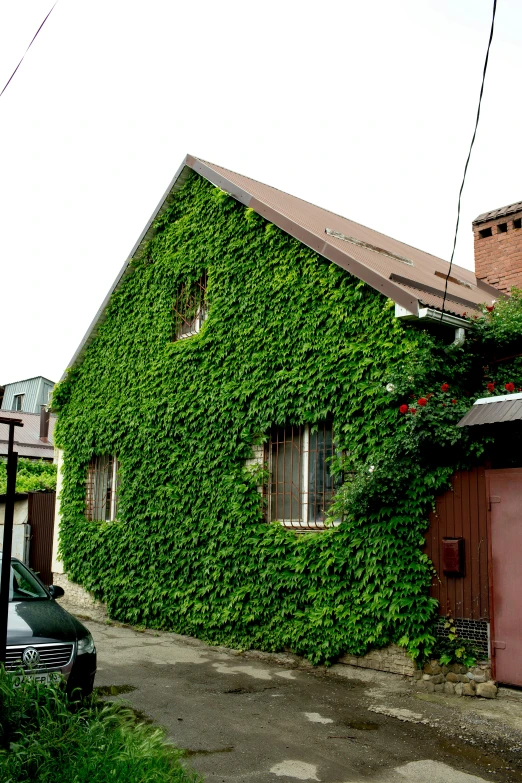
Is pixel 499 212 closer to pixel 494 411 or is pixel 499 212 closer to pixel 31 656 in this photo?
pixel 494 411

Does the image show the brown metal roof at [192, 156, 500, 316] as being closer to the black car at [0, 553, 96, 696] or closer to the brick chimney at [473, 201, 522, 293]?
the brick chimney at [473, 201, 522, 293]

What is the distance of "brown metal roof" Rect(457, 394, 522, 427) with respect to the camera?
6.84m

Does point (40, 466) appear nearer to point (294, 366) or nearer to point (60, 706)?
point (294, 366)

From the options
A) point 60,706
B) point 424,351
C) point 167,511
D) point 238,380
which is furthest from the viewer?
point 167,511

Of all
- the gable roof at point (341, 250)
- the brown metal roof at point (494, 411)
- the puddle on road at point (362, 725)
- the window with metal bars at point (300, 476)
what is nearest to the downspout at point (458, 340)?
the gable roof at point (341, 250)

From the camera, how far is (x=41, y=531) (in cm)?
1580

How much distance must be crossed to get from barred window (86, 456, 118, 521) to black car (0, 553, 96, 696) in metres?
6.08

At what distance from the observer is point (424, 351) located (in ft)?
26.1

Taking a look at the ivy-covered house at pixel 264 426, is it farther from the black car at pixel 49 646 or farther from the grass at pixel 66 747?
the grass at pixel 66 747

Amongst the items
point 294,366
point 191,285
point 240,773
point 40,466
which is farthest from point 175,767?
point 40,466

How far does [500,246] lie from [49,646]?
921 centimetres

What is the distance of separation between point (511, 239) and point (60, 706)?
32.0 feet

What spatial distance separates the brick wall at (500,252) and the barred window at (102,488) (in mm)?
7415

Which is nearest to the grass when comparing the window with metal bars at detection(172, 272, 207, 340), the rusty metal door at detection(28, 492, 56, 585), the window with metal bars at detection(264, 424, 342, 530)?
the window with metal bars at detection(264, 424, 342, 530)
